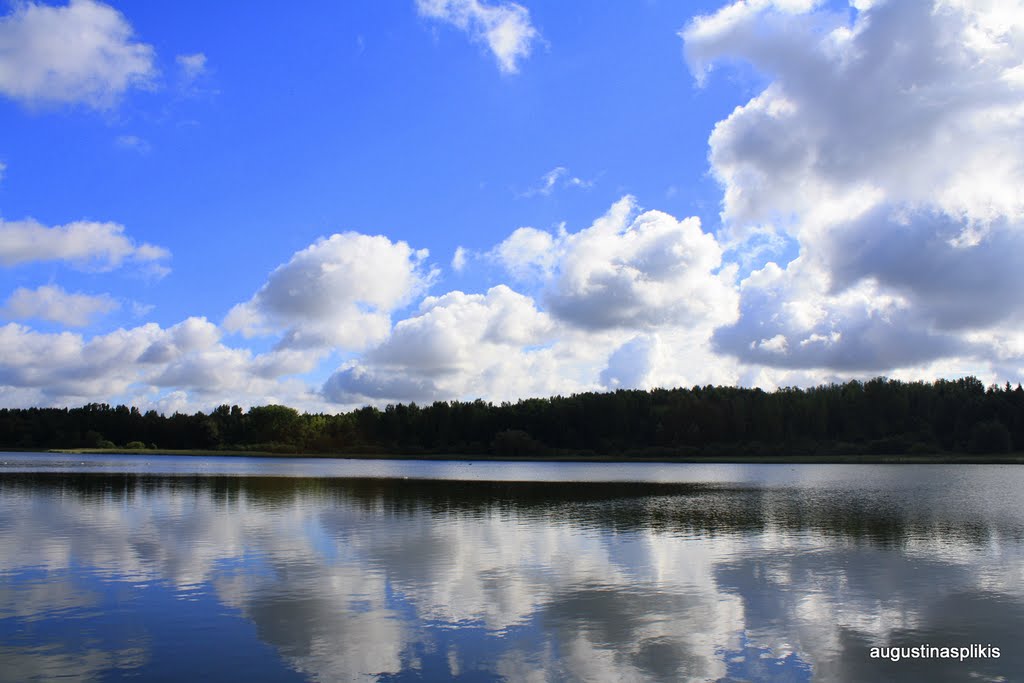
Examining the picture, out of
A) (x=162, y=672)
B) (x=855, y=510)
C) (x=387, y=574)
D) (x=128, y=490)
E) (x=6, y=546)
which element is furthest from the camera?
(x=128, y=490)

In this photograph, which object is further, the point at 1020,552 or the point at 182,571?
the point at 1020,552

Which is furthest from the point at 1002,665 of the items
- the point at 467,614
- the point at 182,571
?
the point at 182,571

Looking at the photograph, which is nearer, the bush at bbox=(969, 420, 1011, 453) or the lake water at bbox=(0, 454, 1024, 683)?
the lake water at bbox=(0, 454, 1024, 683)

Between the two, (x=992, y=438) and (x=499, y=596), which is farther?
(x=992, y=438)

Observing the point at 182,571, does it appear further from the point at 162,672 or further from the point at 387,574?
the point at 162,672

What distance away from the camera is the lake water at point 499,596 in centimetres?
1617

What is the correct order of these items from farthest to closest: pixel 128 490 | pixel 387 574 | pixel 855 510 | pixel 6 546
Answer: pixel 128 490 → pixel 855 510 → pixel 6 546 → pixel 387 574

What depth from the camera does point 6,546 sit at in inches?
1224

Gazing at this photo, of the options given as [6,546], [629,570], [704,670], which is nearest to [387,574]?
[629,570]

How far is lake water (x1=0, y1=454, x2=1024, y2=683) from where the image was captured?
16.2 meters

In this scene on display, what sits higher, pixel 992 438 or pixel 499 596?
pixel 499 596

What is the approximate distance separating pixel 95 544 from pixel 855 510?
44093mm

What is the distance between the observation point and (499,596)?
74.7 feet

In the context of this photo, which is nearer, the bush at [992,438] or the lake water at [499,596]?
the lake water at [499,596]
